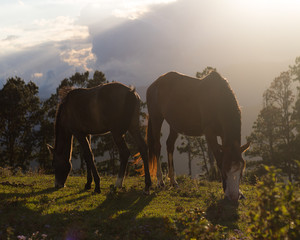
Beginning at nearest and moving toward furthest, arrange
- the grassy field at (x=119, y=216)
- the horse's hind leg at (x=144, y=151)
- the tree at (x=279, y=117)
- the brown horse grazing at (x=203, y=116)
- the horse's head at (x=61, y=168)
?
the grassy field at (x=119, y=216), the brown horse grazing at (x=203, y=116), the horse's hind leg at (x=144, y=151), the horse's head at (x=61, y=168), the tree at (x=279, y=117)

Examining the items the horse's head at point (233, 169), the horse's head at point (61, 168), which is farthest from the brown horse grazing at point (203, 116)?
the horse's head at point (61, 168)

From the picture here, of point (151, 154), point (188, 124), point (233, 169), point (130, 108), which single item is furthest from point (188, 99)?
point (233, 169)

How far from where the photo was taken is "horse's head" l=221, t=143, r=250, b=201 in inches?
276

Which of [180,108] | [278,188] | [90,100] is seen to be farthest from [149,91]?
[278,188]

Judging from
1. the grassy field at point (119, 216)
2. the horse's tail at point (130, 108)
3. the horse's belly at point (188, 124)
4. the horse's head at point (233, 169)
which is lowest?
the grassy field at point (119, 216)

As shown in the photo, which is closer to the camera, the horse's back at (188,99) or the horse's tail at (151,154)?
the horse's back at (188,99)

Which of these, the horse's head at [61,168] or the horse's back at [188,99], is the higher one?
the horse's back at [188,99]

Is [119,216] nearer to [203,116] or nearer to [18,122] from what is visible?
[203,116]

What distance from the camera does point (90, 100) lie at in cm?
928

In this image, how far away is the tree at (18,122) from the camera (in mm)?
35250

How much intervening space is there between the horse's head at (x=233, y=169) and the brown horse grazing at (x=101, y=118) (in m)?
2.69

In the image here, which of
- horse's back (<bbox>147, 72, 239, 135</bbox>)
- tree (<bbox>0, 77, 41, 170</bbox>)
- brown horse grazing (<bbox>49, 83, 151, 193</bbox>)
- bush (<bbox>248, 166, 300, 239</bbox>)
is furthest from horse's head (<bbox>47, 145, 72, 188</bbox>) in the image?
tree (<bbox>0, 77, 41, 170</bbox>)

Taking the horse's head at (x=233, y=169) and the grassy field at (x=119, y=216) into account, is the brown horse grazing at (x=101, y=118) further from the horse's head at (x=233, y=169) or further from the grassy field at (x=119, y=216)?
the horse's head at (x=233, y=169)

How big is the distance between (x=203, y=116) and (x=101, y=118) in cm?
298
